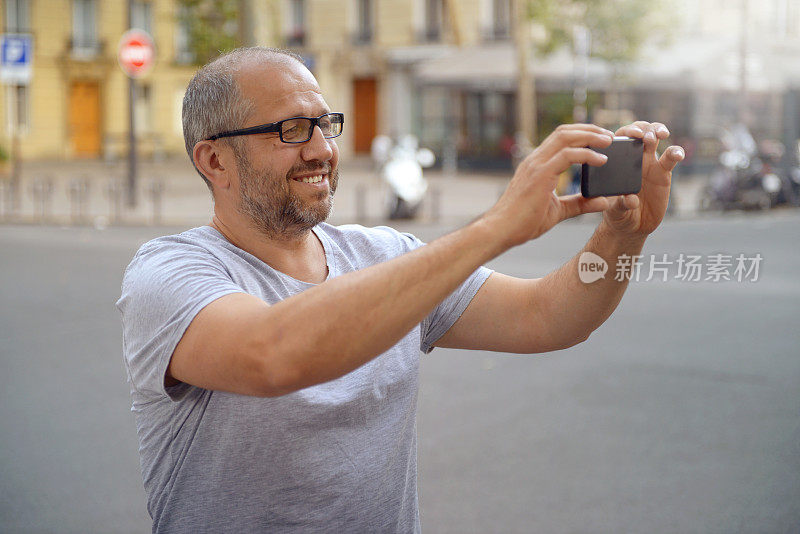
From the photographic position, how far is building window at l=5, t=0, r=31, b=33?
38.8 meters

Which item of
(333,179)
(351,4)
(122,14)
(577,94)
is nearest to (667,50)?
(577,94)

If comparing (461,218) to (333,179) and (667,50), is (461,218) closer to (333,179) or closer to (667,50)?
(667,50)

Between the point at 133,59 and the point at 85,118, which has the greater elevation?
the point at 133,59

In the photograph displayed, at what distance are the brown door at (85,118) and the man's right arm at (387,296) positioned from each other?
4074cm

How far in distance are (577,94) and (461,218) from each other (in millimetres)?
10632

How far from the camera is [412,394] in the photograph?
2174 millimetres

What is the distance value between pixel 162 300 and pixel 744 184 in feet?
59.1

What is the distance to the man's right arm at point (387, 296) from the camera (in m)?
1.62

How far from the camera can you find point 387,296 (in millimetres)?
1632

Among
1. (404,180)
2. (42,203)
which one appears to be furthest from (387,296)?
(42,203)

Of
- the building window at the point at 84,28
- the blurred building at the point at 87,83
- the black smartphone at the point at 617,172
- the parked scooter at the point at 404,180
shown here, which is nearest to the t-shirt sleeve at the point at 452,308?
the black smartphone at the point at 617,172

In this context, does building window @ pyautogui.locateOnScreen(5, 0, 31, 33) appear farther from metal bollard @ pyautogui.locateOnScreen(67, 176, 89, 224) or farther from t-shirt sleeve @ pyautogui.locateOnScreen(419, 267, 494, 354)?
t-shirt sleeve @ pyautogui.locateOnScreen(419, 267, 494, 354)

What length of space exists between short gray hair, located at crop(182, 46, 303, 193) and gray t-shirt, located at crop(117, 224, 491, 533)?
220 millimetres

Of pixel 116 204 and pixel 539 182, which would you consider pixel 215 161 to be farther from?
pixel 116 204
